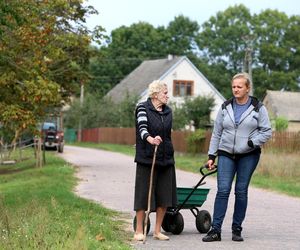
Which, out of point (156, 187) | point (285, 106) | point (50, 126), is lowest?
point (156, 187)

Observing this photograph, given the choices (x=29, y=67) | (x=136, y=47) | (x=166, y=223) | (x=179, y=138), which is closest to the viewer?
(x=166, y=223)

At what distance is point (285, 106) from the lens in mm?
71625

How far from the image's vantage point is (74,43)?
1105 inches

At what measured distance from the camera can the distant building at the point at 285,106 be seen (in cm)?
7044

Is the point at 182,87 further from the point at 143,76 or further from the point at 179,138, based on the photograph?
the point at 179,138

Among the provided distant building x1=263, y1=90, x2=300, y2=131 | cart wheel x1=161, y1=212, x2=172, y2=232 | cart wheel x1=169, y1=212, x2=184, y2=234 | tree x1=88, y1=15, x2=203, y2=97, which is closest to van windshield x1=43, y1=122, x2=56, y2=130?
distant building x1=263, y1=90, x2=300, y2=131

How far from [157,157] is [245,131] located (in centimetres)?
111

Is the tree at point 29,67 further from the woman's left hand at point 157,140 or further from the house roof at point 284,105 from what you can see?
the house roof at point 284,105

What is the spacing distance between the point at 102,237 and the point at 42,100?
1367 centimetres

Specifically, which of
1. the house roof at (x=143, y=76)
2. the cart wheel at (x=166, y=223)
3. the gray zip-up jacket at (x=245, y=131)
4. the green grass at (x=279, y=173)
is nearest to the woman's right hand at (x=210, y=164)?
the gray zip-up jacket at (x=245, y=131)

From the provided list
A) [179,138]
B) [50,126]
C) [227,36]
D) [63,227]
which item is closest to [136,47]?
[227,36]

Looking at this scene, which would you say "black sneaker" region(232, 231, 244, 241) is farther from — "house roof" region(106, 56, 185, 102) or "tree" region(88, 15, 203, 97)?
"tree" region(88, 15, 203, 97)

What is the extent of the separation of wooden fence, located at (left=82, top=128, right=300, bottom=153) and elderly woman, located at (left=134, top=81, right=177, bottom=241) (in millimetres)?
20004

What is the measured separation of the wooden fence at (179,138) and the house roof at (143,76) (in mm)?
4949
